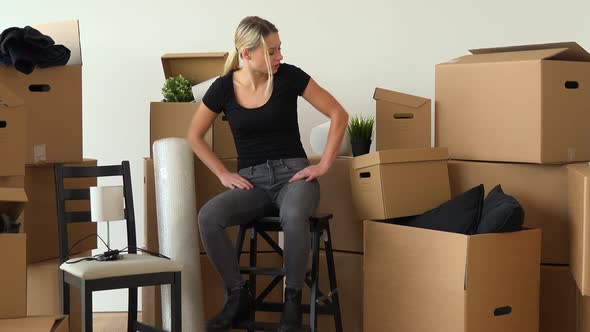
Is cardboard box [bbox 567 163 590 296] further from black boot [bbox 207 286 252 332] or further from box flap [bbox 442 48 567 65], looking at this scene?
black boot [bbox 207 286 252 332]

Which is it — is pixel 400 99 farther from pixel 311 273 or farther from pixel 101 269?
pixel 101 269

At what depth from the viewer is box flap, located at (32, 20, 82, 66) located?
3631 millimetres

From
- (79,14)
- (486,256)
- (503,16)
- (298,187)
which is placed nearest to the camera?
(486,256)

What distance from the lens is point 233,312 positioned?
316cm

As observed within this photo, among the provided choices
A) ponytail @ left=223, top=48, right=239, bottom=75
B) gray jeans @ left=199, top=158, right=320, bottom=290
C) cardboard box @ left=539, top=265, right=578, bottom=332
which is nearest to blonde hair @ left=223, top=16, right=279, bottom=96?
ponytail @ left=223, top=48, right=239, bottom=75

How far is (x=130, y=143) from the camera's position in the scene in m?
4.38

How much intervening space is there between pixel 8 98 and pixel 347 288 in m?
1.50

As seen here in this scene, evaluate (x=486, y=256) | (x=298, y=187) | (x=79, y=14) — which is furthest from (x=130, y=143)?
→ (x=486, y=256)

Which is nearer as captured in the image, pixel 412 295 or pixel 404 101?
pixel 412 295

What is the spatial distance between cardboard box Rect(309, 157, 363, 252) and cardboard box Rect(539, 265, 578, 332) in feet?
2.38

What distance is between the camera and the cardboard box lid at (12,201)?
272 cm

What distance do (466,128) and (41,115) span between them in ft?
5.34

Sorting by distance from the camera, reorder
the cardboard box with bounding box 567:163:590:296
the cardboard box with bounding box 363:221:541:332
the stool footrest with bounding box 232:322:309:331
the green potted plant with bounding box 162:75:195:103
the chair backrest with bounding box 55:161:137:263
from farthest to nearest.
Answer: the green potted plant with bounding box 162:75:195:103
the chair backrest with bounding box 55:161:137:263
the stool footrest with bounding box 232:322:309:331
the cardboard box with bounding box 363:221:541:332
the cardboard box with bounding box 567:163:590:296

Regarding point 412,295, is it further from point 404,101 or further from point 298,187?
point 404,101
